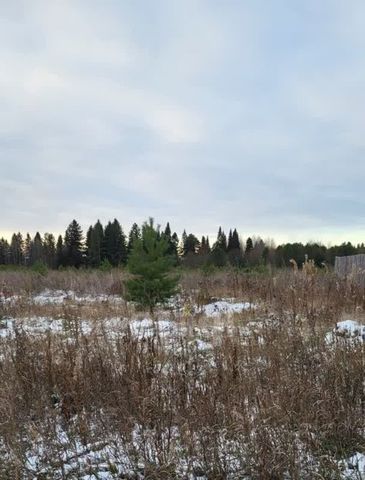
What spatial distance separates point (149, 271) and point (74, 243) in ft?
181

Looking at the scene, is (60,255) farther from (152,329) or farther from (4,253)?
(152,329)

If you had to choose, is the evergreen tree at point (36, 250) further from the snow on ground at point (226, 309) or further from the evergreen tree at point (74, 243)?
the snow on ground at point (226, 309)

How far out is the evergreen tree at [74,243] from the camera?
197 ft

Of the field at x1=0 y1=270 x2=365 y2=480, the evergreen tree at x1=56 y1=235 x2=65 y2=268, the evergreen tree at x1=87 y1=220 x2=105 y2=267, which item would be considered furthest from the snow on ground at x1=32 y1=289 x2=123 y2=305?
the evergreen tree at x1=56 y1=235 x2=65 y2=268

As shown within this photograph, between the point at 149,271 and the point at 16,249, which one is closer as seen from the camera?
the point at 149,271

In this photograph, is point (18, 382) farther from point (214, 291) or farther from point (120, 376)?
point (214, 291)

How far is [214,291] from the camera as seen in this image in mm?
12289

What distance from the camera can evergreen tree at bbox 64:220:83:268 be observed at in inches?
2365

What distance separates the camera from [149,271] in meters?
9.20

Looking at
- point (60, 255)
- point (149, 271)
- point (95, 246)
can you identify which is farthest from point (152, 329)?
point (60, 255)

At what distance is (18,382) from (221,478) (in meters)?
1.65

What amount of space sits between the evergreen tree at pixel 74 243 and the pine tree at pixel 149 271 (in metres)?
51.8

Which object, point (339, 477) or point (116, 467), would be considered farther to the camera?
point (116, 467)

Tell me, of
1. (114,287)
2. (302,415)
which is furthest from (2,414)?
(114,287)
